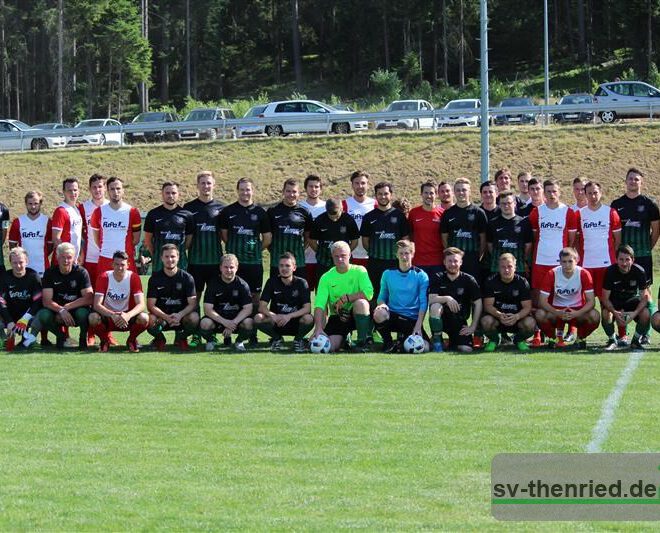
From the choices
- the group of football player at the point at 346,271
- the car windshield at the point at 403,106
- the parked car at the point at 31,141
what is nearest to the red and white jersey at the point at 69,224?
the group of football player at the point at 346,271

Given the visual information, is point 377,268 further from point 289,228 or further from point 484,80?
point 484,80

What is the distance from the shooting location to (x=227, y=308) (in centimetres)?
1273

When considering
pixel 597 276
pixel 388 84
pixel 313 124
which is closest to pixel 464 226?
pixel 597 276

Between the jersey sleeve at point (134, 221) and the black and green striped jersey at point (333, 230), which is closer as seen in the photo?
the black and green striped jersey at point (333, 230)

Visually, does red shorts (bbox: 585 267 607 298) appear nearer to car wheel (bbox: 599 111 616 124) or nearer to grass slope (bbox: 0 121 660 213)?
grass slope (bbox: 0 121 660 213)

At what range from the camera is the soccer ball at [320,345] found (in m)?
12.3

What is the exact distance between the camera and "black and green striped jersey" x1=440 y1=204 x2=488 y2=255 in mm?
12984

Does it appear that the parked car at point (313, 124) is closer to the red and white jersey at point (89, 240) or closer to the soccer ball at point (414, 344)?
the red and white jersey at point (89, 240)

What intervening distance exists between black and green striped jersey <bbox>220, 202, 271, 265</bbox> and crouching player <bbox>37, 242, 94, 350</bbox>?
1.67 metres

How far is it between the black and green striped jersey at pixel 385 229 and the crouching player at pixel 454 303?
799mm

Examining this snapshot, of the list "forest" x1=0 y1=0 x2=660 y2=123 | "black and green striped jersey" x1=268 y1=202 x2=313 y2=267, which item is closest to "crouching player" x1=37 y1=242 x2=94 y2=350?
"black and green striped jersey" x1=268 y1=202 x2=313 y2=267

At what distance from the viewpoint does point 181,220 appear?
13.2m

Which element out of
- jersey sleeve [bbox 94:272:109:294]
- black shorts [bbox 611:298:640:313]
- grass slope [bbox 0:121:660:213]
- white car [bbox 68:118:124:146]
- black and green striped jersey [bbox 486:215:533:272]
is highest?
white car [bbox 68:118:124:146]

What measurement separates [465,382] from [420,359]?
1.61m
